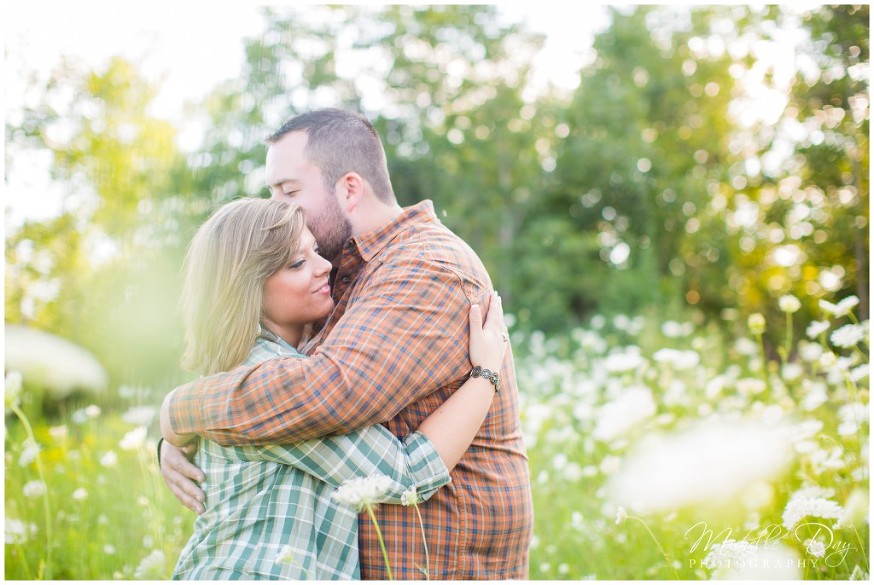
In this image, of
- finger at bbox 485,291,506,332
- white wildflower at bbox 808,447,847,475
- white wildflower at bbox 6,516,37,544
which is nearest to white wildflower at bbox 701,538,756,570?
finger at bbox 485,291,506,332

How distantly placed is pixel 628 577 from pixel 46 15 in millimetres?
6655

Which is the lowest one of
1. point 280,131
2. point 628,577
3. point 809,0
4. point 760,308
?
point 760,308

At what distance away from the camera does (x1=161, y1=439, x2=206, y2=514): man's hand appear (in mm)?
2109

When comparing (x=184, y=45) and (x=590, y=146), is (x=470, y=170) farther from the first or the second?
(x=184, y=45)

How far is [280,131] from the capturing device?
2664 mm

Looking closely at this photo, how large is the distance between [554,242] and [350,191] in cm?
1348

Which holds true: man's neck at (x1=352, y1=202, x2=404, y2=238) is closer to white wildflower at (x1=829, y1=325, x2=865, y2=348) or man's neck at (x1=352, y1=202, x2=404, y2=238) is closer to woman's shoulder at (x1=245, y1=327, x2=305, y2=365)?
woman's shoulder at (x1=245, y1=327, x2=305, y2=365)

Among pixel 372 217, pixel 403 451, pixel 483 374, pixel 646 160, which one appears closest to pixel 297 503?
pixel 403 451

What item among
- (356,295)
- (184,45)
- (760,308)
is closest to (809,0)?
(356,295)

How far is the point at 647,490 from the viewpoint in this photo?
3680 millimetres

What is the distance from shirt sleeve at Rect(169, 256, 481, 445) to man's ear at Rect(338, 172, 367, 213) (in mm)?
531

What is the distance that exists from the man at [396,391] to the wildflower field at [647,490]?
617 millimetres

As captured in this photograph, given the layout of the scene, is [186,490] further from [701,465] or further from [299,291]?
[701,465]

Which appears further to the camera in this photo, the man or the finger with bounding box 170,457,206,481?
the finger with bounding box 170,457,206,481
